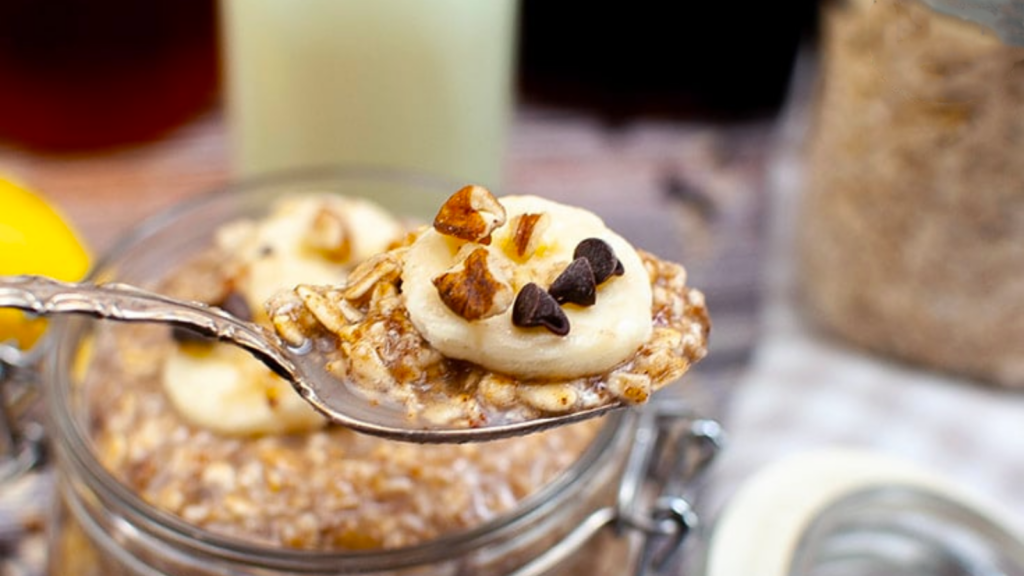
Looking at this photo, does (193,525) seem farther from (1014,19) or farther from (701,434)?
(1014,19)

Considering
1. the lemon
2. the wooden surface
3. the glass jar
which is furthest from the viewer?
the wooden surface

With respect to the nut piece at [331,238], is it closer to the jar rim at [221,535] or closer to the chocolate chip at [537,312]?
the jar rim at [221,535]

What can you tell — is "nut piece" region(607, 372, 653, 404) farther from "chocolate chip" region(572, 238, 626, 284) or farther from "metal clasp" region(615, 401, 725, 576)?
"metal clasp" region(615, 401, 725, 576)

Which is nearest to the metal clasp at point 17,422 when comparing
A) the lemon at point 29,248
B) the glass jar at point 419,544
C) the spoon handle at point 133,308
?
the glass jar at point 419,544

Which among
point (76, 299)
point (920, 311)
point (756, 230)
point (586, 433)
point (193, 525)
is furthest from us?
point (756, 230)

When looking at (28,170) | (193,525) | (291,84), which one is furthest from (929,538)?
(28,170)

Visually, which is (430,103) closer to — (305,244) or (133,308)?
(305,244)

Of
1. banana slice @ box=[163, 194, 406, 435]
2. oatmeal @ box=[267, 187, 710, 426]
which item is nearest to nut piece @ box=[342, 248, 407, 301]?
oatmeal @ box=[267, 187, 710, 426]

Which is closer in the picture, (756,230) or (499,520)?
(499,520)
